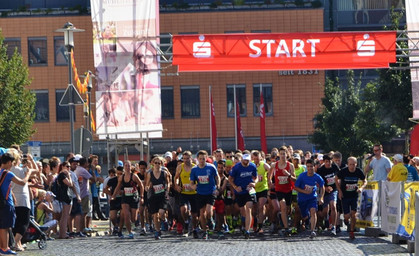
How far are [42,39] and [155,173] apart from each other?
43735 mm

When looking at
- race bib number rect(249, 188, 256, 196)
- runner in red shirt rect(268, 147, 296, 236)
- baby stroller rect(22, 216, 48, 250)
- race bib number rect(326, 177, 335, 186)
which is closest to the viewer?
baby stroller rect(22, 216, 48, 250)

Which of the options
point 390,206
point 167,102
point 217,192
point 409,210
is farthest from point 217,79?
point 409,210

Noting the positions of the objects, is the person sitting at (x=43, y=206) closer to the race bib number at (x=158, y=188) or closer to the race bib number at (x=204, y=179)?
the race bib number at (x=158, y=188)

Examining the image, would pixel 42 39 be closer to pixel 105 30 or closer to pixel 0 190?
pixel 105 30

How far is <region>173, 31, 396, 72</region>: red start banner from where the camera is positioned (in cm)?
2508

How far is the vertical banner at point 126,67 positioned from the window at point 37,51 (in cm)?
3805

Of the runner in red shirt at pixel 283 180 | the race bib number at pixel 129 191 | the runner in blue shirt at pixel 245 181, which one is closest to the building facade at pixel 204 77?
the runner in red shirt at pixel 283 180

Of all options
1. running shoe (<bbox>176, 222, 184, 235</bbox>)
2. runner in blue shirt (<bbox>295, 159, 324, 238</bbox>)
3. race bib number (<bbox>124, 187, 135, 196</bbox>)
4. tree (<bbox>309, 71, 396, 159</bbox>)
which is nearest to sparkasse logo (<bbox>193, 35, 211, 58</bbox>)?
running shoe (<bbox>176, 222, 184, 235</bbox>)

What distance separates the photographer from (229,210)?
22.7 meters

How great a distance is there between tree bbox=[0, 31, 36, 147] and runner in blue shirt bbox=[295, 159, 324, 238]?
81.2ft

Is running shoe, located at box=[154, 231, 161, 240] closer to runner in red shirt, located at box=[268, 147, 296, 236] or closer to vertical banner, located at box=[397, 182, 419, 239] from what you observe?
runner in red shirt, located at box=[268, 147, 296, 236]

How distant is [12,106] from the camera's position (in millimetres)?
44438

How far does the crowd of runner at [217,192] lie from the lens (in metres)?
20.8

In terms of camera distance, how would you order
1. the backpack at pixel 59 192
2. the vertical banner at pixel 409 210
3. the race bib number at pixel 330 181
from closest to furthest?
1. the vertical banner at pixel 409 210
2. the backpack at pixel 59 192
3. the race bib number at pixel 330 181
